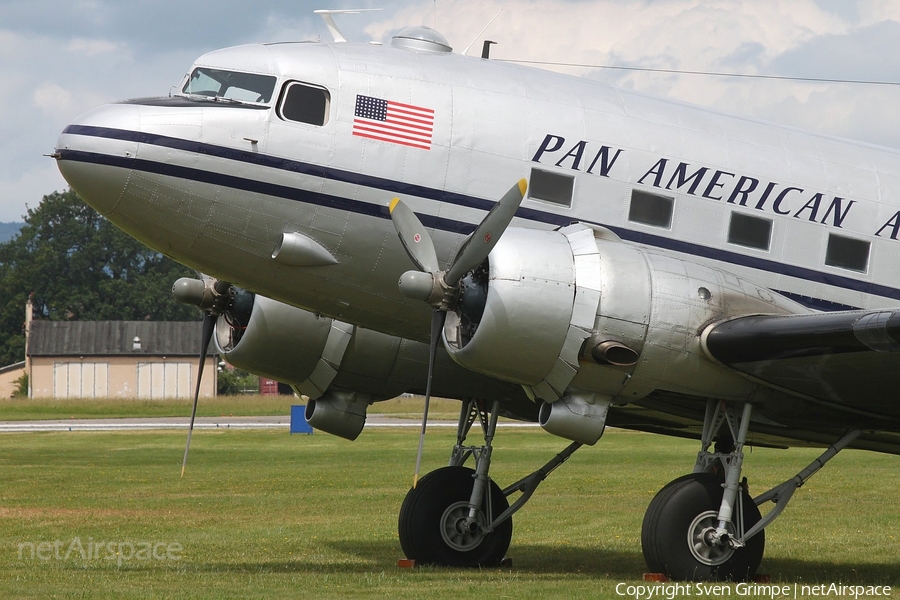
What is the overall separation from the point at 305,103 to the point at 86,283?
327 ft

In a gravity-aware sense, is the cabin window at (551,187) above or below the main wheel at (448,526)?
above

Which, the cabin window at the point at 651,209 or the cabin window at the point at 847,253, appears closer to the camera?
the cabin window at the point at 651,209

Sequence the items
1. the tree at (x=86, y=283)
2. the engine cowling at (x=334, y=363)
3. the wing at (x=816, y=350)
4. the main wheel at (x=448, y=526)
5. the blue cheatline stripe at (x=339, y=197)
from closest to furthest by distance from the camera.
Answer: the wing at (x=816, y=350) < the blue cheatline stripe at (x=339, y=197) < the main wheel at (x=448, y=526) < the engine cowling at (x=334, y=363) < the tree at (x=86, y=283)

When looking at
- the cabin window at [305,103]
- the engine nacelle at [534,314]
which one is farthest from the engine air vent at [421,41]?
the engine nacelle at [534,314]

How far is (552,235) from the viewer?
10.9 metres

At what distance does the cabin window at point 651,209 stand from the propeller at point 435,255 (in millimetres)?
1829

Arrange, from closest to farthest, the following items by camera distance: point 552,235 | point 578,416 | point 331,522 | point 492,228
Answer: point 492,228 → point 578,416 → point 552,235 → point 331,522

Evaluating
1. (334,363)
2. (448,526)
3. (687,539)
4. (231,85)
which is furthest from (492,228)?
(448,526)

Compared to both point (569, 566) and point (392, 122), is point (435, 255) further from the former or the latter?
point (569, 566)

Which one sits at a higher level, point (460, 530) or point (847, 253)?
point (847, 253)

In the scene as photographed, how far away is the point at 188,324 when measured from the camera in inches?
3580

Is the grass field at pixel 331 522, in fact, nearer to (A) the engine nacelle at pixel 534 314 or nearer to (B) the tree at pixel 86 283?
(A) the engine nacelle at pixel 534 314

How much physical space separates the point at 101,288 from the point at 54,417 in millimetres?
41425

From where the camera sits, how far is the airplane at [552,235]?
10500 mm
